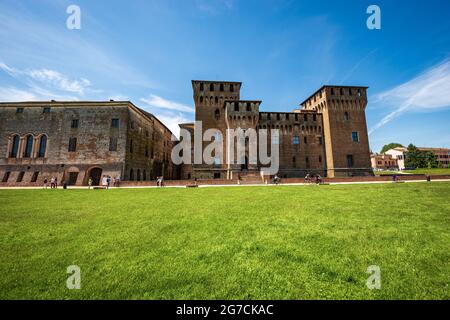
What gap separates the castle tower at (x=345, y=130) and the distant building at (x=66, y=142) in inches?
1384

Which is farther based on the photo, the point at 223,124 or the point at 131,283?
the point at 223,124

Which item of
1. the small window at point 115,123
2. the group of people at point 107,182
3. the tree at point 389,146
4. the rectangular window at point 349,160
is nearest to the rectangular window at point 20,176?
the group of people at point 107,182

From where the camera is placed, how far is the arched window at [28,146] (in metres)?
27.2

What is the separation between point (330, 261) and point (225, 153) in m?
30.4

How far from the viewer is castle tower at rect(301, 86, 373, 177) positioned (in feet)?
118

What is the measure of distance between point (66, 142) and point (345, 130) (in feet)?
155

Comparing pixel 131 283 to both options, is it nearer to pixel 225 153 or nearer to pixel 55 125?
pixel 225 153

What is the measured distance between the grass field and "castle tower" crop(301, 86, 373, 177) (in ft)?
108

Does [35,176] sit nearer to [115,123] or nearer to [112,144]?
[112,144]

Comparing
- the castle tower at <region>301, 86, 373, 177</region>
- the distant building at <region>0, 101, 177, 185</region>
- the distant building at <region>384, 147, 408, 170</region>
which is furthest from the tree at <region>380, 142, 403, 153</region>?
the distant building at <region>0, 101, 177, 185</region>

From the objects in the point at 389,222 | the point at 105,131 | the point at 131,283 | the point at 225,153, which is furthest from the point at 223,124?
the point at 131,283

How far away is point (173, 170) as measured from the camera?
49.6 m

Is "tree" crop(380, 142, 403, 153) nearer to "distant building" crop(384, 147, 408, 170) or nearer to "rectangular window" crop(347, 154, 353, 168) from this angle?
"distant building" crop(384, 147, 408, 170)
